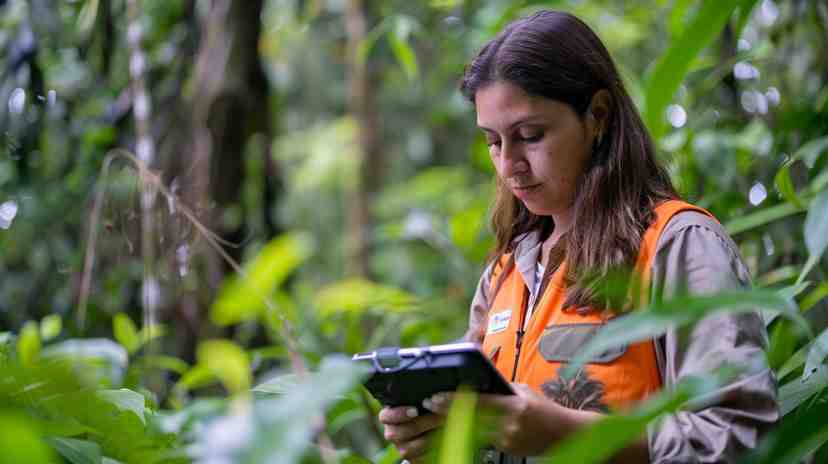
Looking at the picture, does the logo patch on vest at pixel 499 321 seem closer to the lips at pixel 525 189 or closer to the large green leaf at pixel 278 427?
the lips at pixel 525 189

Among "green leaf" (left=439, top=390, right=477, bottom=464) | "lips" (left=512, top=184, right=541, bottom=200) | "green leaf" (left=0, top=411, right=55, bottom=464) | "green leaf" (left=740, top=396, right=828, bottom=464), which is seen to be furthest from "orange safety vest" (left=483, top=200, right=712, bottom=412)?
"green leaf" (left=0, top=411, right=55, bottom=464)

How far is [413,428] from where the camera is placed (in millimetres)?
1136

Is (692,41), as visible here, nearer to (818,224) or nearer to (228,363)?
(818,224)

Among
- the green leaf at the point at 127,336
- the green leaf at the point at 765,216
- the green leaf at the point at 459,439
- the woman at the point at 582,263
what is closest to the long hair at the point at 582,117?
the woman at the point at 582,263

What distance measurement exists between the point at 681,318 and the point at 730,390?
0.44m

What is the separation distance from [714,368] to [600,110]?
491mm

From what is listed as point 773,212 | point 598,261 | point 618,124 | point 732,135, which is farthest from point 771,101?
point 598,261

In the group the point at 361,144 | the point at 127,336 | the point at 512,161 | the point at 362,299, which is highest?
the point at 512,161

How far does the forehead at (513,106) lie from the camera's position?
4.33 feet

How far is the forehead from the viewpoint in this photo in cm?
132

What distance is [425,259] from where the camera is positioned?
648cm

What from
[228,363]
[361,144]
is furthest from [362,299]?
[361,144]

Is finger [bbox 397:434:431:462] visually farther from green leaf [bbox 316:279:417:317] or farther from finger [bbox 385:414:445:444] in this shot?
green leaf [bbox 316:279:417:317]

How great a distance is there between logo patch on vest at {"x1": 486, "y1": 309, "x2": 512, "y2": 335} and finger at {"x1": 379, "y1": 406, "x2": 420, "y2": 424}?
30 centimetres
